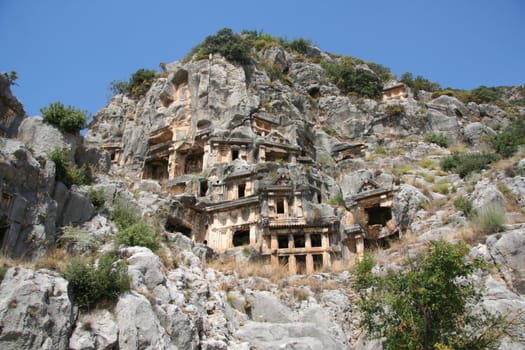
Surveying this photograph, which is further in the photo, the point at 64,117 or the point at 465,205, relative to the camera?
the point at 465,205

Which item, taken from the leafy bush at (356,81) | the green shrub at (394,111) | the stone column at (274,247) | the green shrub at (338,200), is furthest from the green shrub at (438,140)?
the stone column at (274,247)

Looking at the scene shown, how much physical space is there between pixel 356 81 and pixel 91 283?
44667mm

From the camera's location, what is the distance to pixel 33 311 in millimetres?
10055

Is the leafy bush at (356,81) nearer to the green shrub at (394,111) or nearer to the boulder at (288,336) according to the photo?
the green shrub at (394,111)

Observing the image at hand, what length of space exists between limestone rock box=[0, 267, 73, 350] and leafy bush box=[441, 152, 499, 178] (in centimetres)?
2665

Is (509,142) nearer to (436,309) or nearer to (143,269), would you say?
(436,309)

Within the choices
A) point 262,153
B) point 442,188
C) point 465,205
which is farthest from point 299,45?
point 465,205

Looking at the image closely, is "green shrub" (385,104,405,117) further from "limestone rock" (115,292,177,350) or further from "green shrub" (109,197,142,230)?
"limestone rock" (115,292,177,350)

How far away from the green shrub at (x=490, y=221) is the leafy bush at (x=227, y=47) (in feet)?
95.3

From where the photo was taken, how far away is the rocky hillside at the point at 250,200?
12.7m

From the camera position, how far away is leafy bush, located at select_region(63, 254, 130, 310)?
11.6m

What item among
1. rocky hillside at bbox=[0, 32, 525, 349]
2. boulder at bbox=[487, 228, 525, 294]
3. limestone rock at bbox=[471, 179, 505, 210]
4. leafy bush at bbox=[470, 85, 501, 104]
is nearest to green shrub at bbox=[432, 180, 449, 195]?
rocky hillside at bbox=[0, 32, 525, 349]

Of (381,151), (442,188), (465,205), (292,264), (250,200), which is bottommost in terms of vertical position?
(292,264)

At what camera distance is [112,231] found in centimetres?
1750
